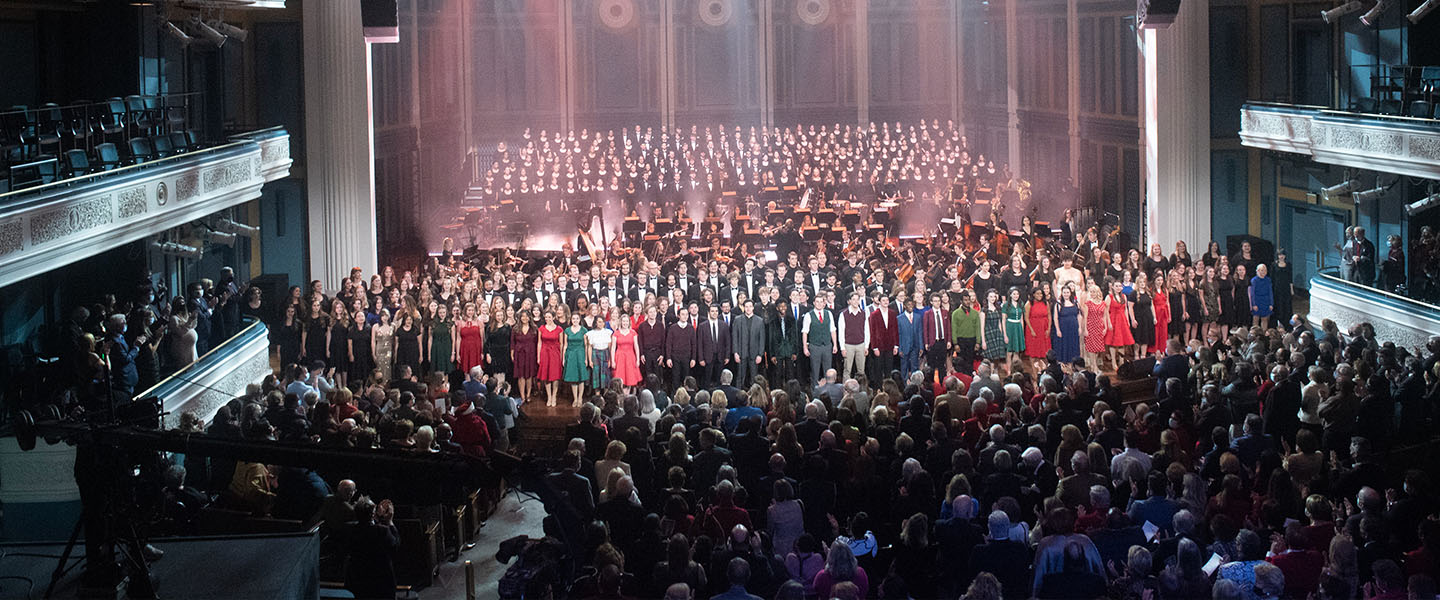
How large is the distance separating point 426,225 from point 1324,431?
1852 centimetres

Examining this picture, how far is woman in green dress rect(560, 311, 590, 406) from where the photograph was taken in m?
15.5

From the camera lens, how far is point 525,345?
15.6 metres

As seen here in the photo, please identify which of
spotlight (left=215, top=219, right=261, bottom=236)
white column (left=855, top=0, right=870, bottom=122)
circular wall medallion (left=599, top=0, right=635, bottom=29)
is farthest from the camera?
white column (left=855, top=0, right=870, bottom=122)

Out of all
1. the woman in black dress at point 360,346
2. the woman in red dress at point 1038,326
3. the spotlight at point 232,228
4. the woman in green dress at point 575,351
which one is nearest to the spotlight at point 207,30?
the spotlight at point 232,228

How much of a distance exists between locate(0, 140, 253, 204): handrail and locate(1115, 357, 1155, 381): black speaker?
35.0ft

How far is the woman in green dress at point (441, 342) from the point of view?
1575 centimetres

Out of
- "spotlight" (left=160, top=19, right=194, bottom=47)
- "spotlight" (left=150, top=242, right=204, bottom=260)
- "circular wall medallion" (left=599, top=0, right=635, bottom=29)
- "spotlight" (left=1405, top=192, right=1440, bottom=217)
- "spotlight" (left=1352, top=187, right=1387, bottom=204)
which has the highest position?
"circular wall medallion" (left=599, top=0, right=635, bottom=29)

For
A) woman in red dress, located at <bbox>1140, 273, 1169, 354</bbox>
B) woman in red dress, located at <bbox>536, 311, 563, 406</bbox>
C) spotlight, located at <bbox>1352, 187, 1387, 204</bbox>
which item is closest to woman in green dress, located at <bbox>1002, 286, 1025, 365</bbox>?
woman in red dress, located at <bbox>1140, 273, 1169, 354</bbox>

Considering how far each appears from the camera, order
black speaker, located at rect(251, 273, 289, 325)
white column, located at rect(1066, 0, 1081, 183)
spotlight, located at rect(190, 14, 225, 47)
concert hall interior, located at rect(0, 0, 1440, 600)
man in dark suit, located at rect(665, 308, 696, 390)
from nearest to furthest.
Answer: concert hall interior, located at rect(0, 0, 1440, 600)
man in dark suit, located at rect(665, 308, 696, 390)
spotlight, located at rect(190, 14, 225, 47)
black speaker, located at rect(251, 273, 289, 325)
white column, located at rect(1066, 0, 1081, 183)

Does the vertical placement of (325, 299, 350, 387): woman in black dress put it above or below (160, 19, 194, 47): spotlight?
below

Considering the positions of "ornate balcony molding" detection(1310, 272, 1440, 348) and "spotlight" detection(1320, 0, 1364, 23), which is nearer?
"ornate balcony molding" detection(1310, 272, 1440, 348)

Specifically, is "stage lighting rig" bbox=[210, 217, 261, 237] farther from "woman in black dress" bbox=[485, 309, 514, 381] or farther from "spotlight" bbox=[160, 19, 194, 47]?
"woman in black dress" bbox=[485, 309, 514, 381]

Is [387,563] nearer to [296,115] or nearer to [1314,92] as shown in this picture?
[296,115]

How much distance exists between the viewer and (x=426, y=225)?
86.7 ft
